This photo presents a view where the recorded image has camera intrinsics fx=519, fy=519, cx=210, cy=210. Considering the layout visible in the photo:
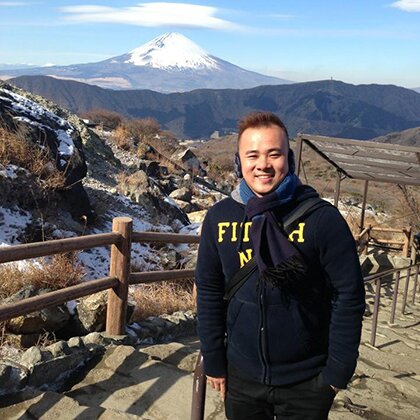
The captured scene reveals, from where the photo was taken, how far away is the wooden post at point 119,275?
4562 millimetres

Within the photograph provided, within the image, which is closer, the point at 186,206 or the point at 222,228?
the point at 222,228

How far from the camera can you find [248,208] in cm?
204

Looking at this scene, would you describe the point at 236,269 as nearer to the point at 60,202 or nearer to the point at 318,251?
the point at 318,251

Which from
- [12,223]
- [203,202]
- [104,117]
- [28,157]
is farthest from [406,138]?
[12,223]

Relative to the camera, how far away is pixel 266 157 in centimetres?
205

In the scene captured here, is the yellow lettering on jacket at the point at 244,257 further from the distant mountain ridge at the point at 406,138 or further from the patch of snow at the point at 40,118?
the distant mountain ridge at the point at 406,138

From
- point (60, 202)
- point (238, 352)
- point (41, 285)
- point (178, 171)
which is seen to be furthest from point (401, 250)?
point (238, 352)

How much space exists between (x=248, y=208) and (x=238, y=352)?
0.61 m

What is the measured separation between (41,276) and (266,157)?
4.37m

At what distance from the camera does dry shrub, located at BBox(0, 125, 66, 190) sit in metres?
8.14

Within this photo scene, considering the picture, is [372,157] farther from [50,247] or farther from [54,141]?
[50,247]

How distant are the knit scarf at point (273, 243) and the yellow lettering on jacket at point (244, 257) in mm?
63

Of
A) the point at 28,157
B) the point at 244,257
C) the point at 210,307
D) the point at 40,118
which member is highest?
the point at 40,118

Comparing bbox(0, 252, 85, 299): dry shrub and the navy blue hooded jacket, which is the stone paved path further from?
bbox(0, 252, 85, 299): dry shrub
